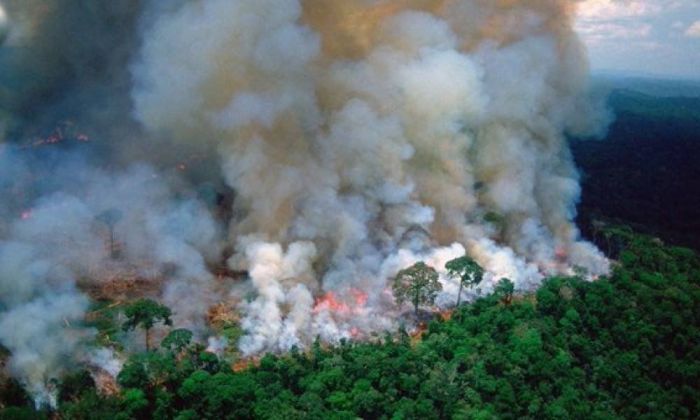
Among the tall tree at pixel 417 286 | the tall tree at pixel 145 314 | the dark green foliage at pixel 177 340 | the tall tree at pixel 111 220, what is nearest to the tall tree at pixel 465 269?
the tall tree at pixel 417 286

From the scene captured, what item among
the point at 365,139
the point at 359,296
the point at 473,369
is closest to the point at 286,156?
the point at 365,139

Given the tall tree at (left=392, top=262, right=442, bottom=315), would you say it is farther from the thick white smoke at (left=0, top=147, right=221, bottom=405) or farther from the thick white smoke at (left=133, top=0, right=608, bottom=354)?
the thick white smoke at (left=0, top=147, right=221, bottom=405)

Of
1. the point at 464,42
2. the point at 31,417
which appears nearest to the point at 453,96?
the point at 464,42

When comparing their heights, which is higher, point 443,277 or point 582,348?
point 443,277

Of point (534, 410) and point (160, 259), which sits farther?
point (160, 259)

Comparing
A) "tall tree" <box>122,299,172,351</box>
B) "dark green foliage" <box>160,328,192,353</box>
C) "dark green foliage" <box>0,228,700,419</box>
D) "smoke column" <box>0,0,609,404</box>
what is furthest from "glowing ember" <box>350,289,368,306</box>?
"tall tree" <box>122,299,172,351</box>

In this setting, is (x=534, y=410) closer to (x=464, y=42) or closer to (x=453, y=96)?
(x=453, y=96)
